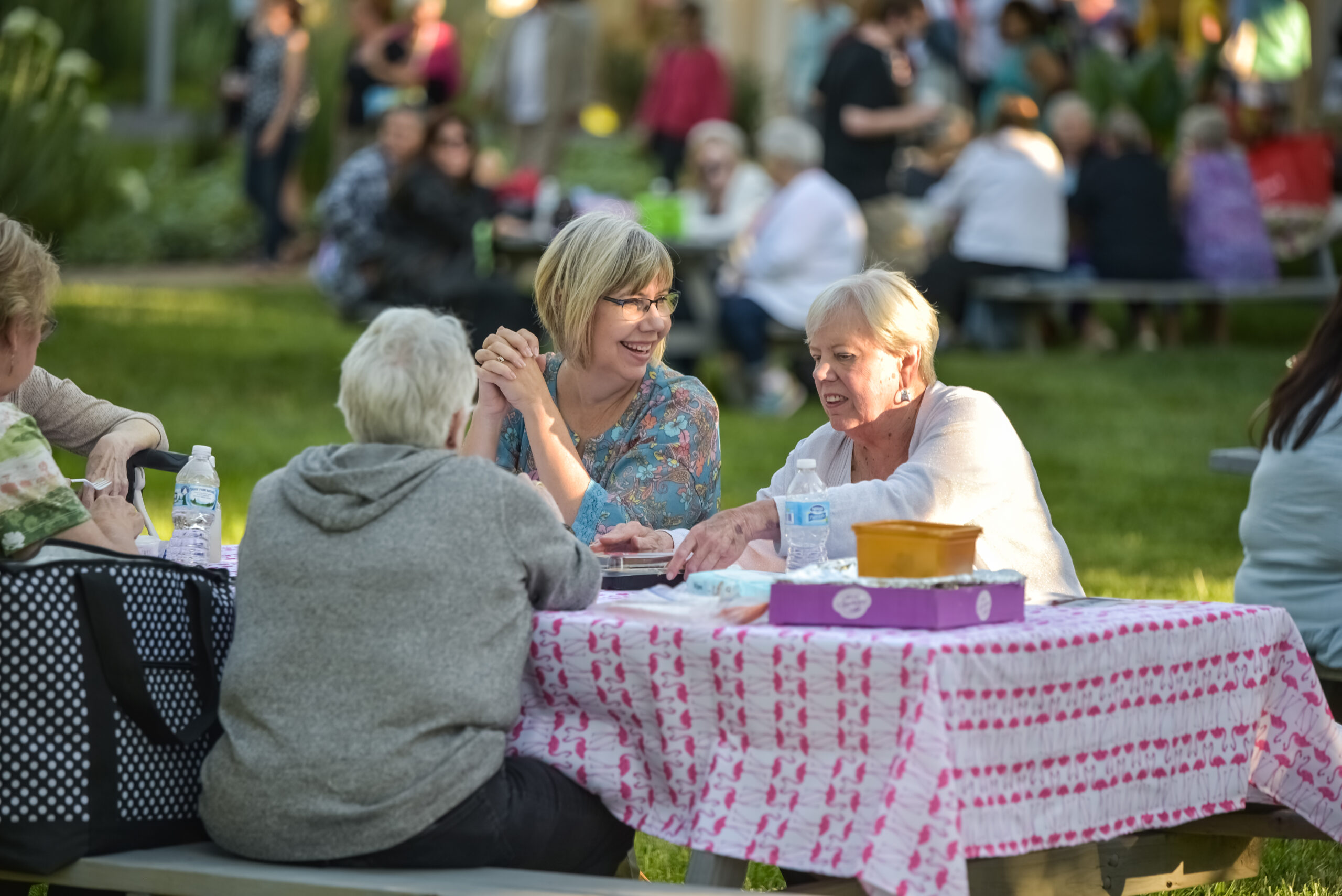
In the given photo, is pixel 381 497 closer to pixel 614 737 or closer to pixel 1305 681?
pixel 614 737

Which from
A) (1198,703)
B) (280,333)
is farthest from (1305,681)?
(280,333)

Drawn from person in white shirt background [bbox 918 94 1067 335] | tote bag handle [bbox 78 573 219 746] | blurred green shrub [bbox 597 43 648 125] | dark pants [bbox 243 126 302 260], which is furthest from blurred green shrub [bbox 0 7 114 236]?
blurred green shrub [bbox 597 43 648 125]

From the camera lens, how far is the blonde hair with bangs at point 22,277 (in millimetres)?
3764

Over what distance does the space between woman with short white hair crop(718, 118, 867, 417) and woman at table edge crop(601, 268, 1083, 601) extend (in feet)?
22.1

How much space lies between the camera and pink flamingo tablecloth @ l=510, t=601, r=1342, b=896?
2994 mm

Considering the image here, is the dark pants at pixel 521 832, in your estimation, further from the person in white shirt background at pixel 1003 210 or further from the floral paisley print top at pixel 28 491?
the person in white shirt background at pixel 1003 210

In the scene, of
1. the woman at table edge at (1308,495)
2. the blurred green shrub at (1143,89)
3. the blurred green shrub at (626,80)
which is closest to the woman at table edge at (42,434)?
the woman at table edge at (1308,495)

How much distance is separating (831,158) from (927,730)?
32.0ft

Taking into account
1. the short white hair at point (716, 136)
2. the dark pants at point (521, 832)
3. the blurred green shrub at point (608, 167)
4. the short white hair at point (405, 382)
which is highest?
the short white hair at point (716, 136)

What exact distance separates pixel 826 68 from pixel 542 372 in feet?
26.2

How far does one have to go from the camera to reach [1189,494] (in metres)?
9.34

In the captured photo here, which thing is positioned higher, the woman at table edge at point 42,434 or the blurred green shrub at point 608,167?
the blurred green shrub at point 608,167

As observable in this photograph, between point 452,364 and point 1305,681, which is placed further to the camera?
point 1305,681

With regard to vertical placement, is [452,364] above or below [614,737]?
above
